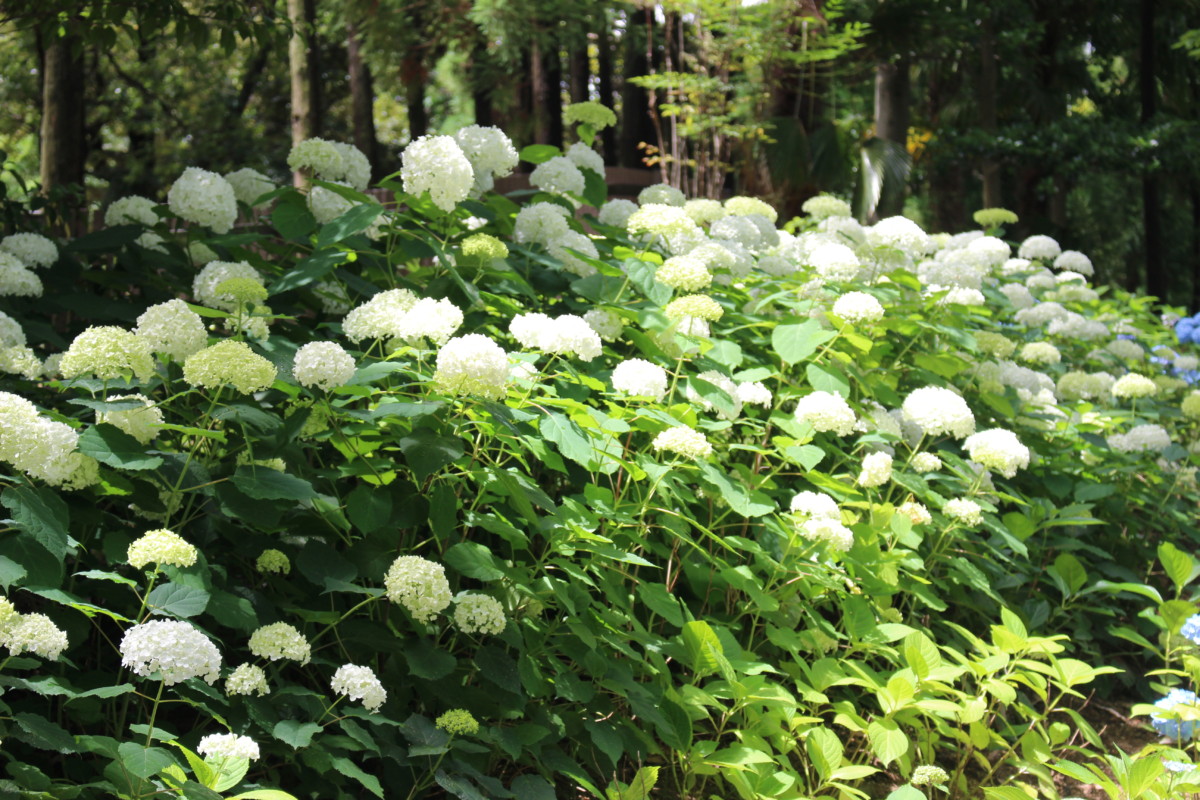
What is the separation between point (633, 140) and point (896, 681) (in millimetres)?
11670

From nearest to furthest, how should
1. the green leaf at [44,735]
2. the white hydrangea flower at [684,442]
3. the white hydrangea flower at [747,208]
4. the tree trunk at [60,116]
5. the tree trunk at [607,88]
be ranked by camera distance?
the green leaf at [44,735], the white hydrangea flower at [684,442], the white hydrangea flower at [747,208], the tree trunk at [60,116], the tree trunk at [607,88]

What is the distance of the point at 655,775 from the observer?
2314 mm

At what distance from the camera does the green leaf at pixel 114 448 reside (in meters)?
1.86

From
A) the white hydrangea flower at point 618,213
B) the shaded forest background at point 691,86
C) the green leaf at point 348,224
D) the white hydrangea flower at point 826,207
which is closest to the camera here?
the green leaf at point 348,224

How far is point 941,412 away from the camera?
309cm

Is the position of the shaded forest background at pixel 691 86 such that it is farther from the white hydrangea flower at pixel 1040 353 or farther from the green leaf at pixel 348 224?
the white hydrangea flower at pixel 1040 353

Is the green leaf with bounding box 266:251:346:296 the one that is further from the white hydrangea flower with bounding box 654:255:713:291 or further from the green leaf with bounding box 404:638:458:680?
the green leaf with bounding box 404:638:458:680

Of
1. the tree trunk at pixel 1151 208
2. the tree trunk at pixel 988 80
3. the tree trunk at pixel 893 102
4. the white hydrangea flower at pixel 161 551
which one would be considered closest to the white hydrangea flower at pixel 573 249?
the white hydrangea flower at pixel 161 551

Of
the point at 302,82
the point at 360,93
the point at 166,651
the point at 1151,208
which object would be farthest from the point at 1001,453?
the point at 360,93

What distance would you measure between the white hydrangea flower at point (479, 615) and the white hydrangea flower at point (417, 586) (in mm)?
107

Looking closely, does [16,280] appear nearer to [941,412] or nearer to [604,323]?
[604,323]

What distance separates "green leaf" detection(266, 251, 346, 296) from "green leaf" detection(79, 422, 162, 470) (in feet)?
2.73

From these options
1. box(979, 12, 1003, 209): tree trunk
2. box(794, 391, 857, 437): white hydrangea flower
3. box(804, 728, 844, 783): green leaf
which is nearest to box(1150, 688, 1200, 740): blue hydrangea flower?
box(804, 728, 844, 783): green leaf

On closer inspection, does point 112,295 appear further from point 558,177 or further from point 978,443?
point 978,443
